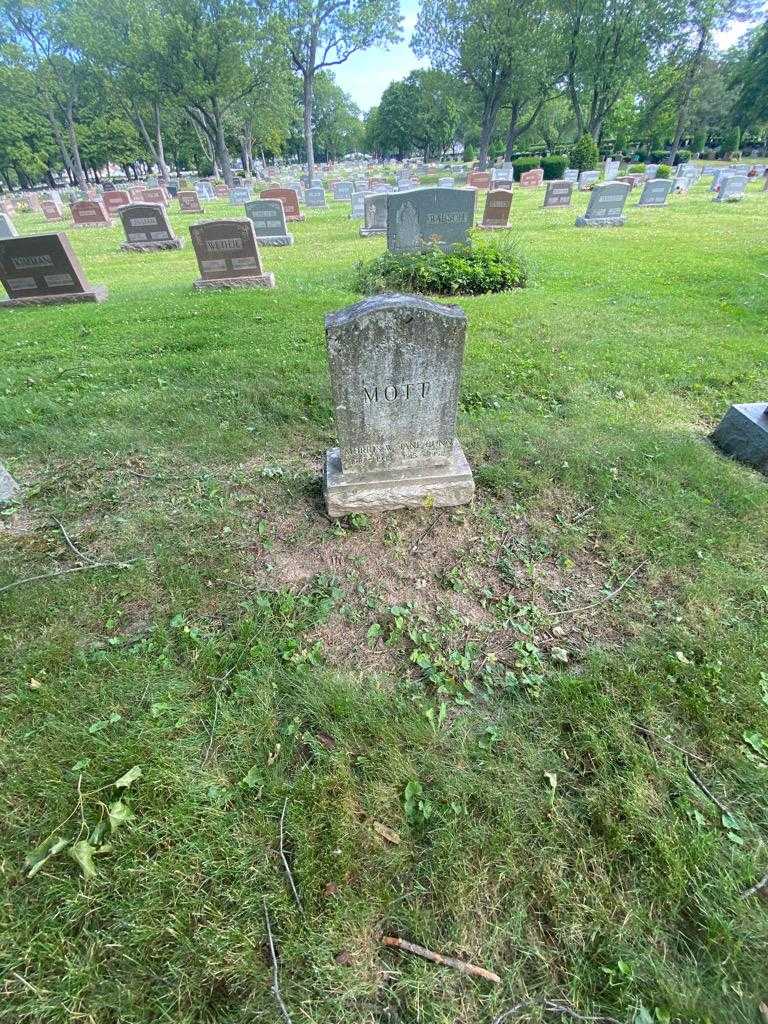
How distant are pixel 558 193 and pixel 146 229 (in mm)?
16535

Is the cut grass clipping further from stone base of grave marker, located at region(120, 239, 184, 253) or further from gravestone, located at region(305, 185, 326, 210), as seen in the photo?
gravestone, located at region(305, 185, 326, 210)

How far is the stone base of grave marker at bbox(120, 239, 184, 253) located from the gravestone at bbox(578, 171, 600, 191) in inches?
891

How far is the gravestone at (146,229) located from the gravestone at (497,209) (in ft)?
33.3

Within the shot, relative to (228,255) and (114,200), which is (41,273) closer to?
(228,255)

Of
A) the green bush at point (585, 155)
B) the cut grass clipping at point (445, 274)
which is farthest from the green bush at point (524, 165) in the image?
the cut grass clipping at point (445, 274)

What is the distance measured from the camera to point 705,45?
36.1 m

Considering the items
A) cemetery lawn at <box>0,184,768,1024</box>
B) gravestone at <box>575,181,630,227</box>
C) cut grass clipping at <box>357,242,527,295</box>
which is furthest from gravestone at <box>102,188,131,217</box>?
cemetery lawn at <box>0,184,768,1024</box>

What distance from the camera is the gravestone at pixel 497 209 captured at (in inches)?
575

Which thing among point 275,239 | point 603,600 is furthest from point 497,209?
point 603,600

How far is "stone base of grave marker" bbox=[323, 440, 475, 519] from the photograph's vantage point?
11.0 ft

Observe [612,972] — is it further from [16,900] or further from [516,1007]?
[16,900]

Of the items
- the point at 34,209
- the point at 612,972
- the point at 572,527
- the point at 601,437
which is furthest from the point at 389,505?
the point at 34,209

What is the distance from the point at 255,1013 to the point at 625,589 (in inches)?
103

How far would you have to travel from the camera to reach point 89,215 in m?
20.7
